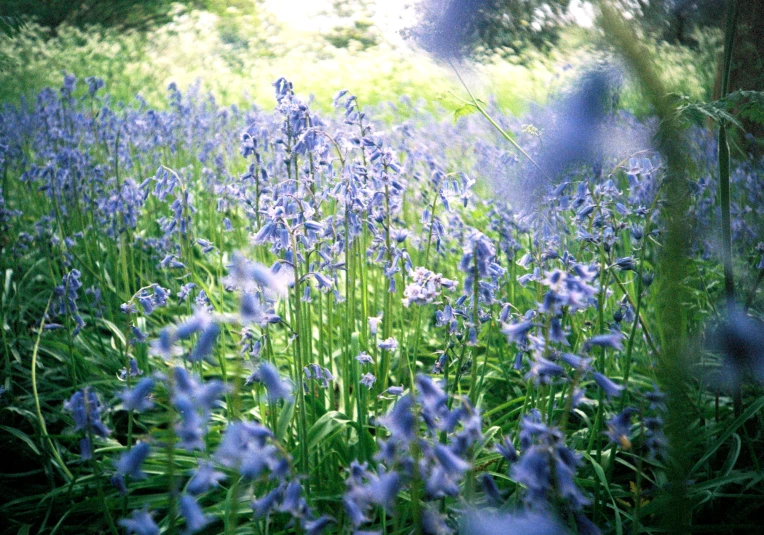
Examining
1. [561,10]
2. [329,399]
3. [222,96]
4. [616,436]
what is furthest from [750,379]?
[222,96]

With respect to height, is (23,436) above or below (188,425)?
below

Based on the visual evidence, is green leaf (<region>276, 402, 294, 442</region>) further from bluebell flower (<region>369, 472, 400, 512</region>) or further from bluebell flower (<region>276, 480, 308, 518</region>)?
bluebell flower (<region>369, 472, 400, 512</region>)

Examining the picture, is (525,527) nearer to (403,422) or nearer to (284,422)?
(403,422)

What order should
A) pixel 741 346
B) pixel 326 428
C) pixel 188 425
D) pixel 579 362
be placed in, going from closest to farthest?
pixel 188 425
pixel 579 362
pixel 741 346
pixel 326 428

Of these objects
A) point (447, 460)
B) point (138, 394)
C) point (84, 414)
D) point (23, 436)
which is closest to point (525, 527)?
point (447, 460)

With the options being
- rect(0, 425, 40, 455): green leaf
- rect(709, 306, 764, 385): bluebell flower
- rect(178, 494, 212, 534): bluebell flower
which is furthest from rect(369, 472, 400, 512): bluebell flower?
rect(0, 425, 40, 455): green leaf

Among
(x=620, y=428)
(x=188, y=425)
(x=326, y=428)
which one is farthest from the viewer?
(x=326, y=428)

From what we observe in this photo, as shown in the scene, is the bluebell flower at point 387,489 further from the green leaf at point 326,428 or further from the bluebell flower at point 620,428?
the green leaf at point 326,428

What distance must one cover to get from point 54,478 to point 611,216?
2.23 metres

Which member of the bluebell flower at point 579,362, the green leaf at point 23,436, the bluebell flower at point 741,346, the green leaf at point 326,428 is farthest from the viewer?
the green leaf at point 23,436

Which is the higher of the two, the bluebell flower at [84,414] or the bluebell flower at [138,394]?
the bluebell flower at [138,394]

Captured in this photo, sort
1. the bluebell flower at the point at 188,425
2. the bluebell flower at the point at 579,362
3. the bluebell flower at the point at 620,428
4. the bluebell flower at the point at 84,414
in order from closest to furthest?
the bluebell flower at the point at 188,425 < the bluebell flower at the point at 579,362 < the bluebell flower at the point at 620,428 < the bluebell flower at the point at 84,414

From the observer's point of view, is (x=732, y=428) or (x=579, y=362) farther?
(x=732, y=428)

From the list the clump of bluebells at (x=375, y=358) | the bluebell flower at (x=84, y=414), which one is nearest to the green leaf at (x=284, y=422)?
the clump of bluebells at (x=375, y=358)
